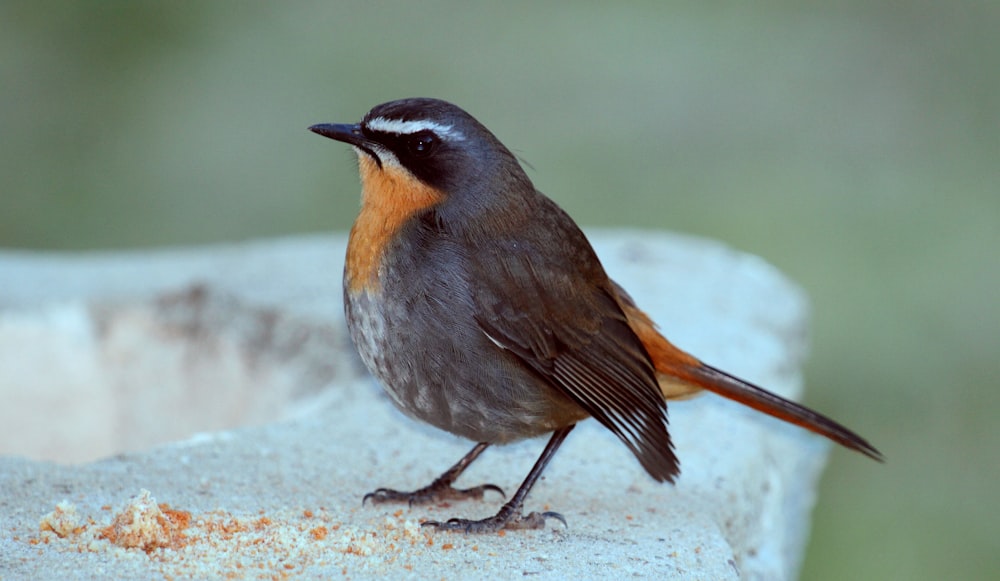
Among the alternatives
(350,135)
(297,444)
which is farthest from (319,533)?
(350,135)

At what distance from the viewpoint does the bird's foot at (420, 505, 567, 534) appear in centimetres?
375

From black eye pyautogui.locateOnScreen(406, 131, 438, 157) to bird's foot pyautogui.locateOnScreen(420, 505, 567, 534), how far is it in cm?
102

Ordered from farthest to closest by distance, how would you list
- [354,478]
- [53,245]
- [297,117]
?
[297,117] < [53,245] < [354,478]

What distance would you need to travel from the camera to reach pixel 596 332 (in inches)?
154

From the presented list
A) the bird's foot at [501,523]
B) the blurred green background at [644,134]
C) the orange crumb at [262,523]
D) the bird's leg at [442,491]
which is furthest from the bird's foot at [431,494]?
the blurred green background at [644,134]

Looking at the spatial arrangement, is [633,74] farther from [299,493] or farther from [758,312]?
→ [299,493]

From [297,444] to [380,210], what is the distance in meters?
0.89

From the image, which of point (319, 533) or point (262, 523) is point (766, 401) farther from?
point (262, 523)

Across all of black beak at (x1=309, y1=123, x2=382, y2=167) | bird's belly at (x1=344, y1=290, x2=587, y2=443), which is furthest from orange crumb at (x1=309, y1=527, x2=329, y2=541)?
black beak at (x1=309, y1=123, x2=382, y2=167)

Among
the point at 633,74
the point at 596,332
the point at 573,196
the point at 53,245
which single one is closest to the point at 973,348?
the point at 573,196

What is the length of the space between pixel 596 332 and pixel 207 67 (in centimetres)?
849

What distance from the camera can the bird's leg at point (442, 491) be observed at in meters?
3.96

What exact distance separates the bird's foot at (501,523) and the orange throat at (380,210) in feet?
2.27

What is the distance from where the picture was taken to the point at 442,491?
4094 millimetres
